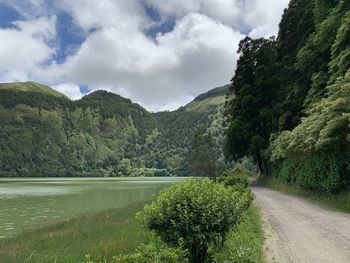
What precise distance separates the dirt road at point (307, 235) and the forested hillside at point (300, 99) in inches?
211

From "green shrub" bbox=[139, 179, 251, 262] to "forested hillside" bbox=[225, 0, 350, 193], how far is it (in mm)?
17204

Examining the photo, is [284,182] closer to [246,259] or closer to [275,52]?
[275,52]

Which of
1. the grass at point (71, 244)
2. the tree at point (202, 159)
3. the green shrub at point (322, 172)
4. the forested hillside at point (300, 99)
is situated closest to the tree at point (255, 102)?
the forested hillside at point (300, 99)

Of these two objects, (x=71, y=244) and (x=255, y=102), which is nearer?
(x=71, y=244)

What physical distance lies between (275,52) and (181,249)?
57.8 metres

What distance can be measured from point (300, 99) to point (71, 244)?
39.8 meters

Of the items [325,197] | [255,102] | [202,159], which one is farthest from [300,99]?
[202,159]

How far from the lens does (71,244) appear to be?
20.7 metres

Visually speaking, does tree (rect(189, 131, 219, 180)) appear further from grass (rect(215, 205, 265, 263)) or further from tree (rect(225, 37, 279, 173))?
grass (rect(215, 205, 265, 263))

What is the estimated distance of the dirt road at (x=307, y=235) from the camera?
13.4m

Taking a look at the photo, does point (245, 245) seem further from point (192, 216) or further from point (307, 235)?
point (192, 216)

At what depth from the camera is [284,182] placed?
46250 mm

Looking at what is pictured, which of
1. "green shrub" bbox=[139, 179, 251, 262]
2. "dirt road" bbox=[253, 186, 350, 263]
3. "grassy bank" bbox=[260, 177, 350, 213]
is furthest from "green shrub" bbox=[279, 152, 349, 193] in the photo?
"green shrub" bbox=[139, 179, 251, 262]

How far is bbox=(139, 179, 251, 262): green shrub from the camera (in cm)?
1012
